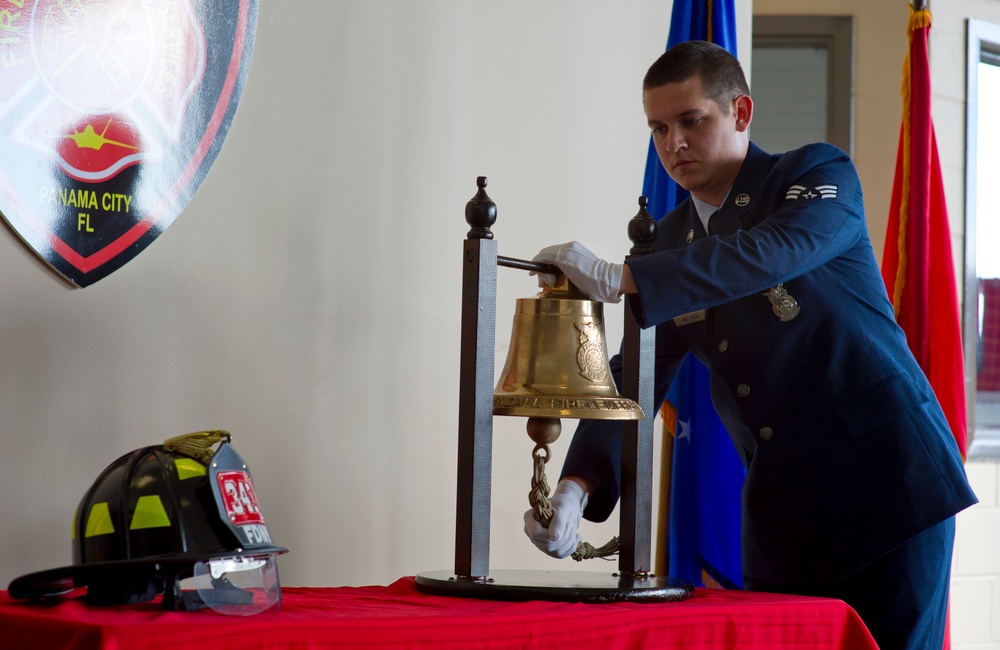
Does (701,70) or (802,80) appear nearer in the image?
(701,70)

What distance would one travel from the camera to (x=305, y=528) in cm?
209

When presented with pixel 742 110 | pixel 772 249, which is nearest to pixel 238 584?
pixel 772 249

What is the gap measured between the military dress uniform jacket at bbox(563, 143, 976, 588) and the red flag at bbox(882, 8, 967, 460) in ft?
4.56

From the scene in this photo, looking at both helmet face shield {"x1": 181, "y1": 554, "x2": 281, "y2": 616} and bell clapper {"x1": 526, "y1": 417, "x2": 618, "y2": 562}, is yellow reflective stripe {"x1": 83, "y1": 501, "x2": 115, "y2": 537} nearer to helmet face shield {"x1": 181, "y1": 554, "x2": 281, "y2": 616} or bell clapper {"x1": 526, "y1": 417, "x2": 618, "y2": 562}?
helmet face shield {"x1": 181, "y1": 554, "x2": 281, "y2": 616}

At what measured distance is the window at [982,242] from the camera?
3.85m

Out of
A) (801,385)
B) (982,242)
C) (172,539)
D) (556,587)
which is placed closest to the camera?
(172,539)

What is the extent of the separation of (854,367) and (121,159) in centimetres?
132

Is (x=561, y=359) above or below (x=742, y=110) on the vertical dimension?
below

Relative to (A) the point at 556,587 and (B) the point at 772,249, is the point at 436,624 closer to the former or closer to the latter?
(A) the point at 556,587

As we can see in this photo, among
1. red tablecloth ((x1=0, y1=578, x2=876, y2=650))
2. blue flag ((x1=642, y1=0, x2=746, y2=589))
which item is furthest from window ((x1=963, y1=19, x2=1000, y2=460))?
red tablecloth ((x1=0, y1=578, x2=876, y2=650))

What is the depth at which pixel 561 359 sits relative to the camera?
1614 mm

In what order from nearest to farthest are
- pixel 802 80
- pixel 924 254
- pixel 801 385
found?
pixel 801 385 → pixel 924 254 → pixel 802 80

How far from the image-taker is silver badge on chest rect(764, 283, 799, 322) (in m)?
1.79

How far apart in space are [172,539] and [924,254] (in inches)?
103
